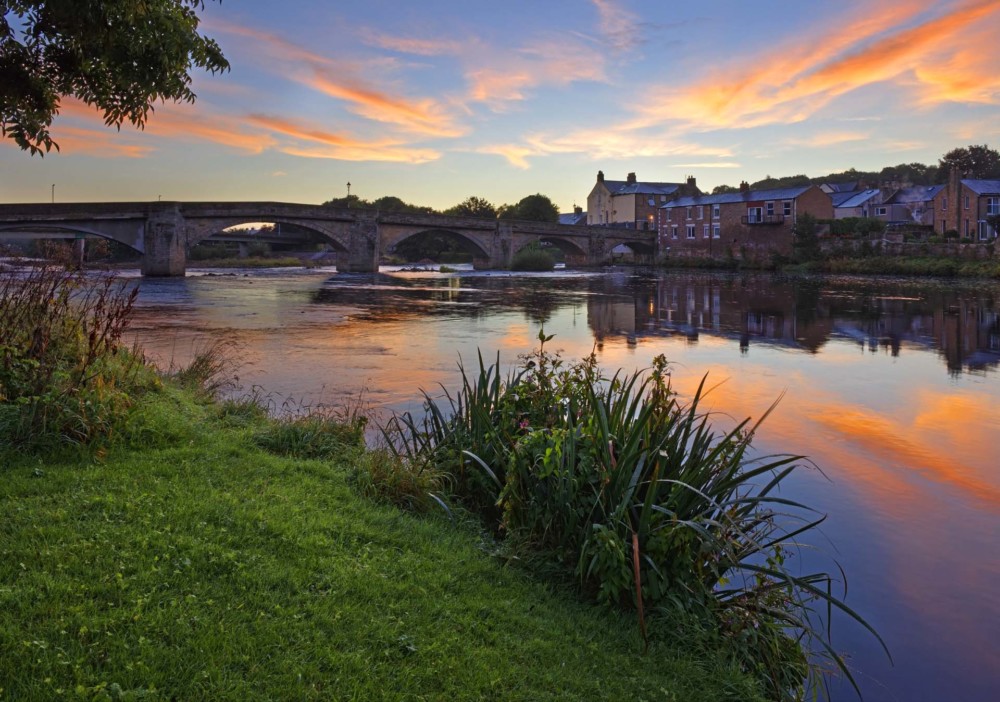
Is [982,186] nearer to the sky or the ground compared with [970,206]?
nearer to the sky

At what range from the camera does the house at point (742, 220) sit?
78.2 meters

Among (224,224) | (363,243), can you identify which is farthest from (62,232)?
(363,243)

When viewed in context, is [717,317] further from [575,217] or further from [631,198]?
[575,217]

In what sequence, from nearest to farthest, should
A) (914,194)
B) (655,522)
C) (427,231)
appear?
(655,522), (427,231), (914,194)

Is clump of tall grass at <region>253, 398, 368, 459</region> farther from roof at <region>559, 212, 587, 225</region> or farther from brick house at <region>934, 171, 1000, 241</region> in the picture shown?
roof at <region>559, 212, 587, 225</region>

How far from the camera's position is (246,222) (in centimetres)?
5922

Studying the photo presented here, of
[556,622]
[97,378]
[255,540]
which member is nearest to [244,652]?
[255,540]

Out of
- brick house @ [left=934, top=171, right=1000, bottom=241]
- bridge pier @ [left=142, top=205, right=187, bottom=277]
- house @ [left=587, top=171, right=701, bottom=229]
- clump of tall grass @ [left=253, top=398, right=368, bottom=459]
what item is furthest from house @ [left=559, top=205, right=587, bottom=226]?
clump of tall grass @ [left=253, top=398, right=368, bottom=459]

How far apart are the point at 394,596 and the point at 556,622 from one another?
1057mm

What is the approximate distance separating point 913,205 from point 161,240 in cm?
8249

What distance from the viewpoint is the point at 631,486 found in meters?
5.05

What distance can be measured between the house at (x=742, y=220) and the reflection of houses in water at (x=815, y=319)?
38.9 metres

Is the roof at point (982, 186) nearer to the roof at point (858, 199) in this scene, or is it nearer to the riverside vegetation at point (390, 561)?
the roof at point (858, 199)

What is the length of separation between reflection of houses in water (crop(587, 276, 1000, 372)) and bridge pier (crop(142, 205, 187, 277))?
116 ft
